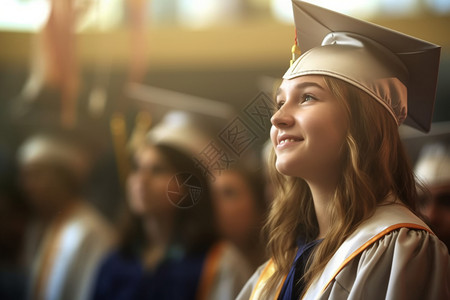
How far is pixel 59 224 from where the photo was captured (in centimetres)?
338

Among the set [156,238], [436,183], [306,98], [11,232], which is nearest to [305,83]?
[306,98]

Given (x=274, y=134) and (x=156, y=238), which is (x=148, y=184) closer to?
(x=156, y=238)

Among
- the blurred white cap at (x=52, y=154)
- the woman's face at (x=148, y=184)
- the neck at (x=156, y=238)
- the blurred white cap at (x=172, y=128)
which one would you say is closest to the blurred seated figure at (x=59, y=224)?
the blurred white cap at (x=52, y=154)

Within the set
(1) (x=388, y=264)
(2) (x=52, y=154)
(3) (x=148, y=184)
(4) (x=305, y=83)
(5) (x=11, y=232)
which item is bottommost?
(5) (x=11, y=232)

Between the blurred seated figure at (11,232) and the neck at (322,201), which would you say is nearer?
the neck at (322,201)

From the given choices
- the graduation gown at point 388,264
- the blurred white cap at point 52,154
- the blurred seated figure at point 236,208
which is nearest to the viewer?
the graduation gown at point 388,264

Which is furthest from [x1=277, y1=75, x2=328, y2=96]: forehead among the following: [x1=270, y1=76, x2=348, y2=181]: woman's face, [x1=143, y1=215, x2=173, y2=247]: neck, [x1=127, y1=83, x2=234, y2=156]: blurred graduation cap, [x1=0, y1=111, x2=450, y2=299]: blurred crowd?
[x1=143, y1=215, x2=173, y2=247]: neck

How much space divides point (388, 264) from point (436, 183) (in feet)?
2.33

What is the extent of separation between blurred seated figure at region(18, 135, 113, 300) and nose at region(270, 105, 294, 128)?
2375mm

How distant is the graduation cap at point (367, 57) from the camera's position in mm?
859

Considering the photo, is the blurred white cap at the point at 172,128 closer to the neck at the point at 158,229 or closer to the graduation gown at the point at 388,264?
the neck at the point at 158,229

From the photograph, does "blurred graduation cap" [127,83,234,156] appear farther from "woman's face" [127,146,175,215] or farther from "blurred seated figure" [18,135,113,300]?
"blurred seated figure" [18,135,113,300]

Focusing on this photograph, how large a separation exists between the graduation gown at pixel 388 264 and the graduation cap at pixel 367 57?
167 mm

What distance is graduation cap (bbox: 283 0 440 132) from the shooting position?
0.86 metres
